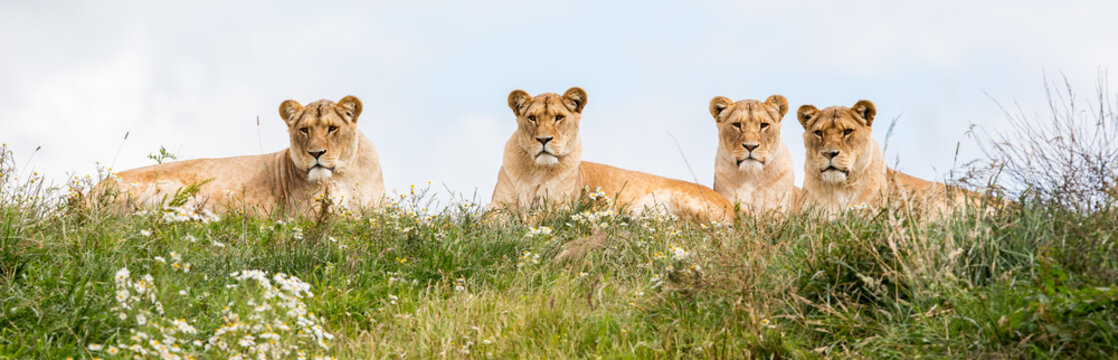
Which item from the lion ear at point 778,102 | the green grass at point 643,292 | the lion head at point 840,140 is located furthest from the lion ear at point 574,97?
the green grass at point 643,292

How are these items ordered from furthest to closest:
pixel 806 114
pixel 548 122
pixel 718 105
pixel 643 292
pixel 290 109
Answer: pixel 718 105
pixel 290 109
pixel 548 122
pixel 806 114
pixel 643 292

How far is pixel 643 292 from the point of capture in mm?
5617

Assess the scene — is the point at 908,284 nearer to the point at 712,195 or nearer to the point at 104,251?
the point at 104,251

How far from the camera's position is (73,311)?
514 centimetres

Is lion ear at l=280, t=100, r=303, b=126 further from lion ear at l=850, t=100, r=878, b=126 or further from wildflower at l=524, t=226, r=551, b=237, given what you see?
lion ear at l=850, t=100, r=878, b=126

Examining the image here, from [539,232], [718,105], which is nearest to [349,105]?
[539,232]

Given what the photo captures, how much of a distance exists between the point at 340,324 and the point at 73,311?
1.31m

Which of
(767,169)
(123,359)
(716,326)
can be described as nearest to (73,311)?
(123,359)

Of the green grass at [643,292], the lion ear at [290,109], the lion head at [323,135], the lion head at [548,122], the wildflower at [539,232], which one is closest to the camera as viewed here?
the green grass at [643,292]

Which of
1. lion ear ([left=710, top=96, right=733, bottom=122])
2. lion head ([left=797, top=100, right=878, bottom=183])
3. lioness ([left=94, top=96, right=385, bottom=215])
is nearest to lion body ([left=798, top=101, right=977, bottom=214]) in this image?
lion head ([left=797, top=100, right=878, bottom=183])

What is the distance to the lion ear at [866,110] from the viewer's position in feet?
29.8

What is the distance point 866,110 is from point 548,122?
2870mm

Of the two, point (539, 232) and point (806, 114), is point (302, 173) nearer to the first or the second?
point (539, 232)

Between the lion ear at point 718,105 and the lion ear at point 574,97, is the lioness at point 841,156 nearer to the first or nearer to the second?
the lion ear at point 718,105
